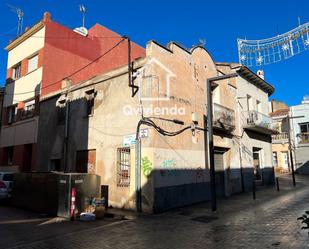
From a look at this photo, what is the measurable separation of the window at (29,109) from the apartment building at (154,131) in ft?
5.06

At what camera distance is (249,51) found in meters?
21.1

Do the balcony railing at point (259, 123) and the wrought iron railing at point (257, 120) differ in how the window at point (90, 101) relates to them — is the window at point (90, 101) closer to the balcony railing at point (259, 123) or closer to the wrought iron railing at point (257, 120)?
the balcony railing at point (259, 123)

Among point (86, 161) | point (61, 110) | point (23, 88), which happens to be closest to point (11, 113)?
point (23, 88)

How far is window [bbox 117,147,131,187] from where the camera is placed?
12.3 meters

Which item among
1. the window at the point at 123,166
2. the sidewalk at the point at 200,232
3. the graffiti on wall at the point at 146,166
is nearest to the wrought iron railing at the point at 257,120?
the sidewalk at the point at 200,232

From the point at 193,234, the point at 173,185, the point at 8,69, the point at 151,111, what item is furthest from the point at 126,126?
the point at 8,69

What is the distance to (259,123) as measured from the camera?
63.6 ft

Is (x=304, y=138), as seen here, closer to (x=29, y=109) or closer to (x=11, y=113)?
(x=29, y=109)

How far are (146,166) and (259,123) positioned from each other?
35.7 ft

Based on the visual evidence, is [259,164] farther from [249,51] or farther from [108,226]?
[108,226]

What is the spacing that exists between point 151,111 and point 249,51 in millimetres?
12571

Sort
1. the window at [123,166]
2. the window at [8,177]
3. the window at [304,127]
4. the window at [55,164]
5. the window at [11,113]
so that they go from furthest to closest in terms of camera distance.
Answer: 1. the window at [304,127]
2. the window at [11,113]
3. the window at [55,164]
4. the window at [8,177]
5. the window at [123,166]

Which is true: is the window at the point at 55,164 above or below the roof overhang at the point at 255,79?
below

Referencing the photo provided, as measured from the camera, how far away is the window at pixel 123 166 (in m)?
12.3
